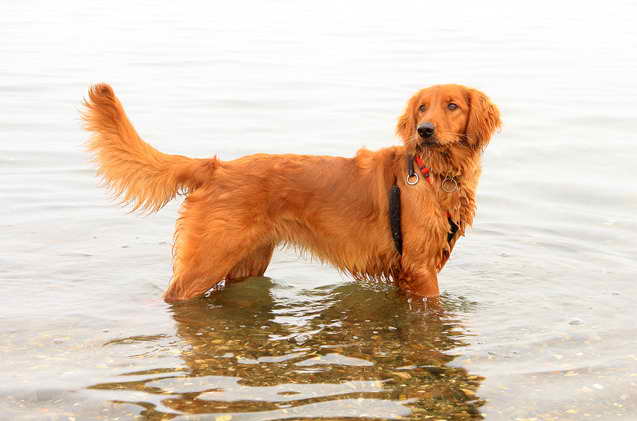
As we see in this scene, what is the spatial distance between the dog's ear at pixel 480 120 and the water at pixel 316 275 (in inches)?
51.5

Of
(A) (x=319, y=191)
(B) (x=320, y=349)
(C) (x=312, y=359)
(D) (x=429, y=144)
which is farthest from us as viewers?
(A) (x=319, y=191)

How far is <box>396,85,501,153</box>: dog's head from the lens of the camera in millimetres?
6445

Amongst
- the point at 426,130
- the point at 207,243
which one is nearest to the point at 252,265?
the point at 207,243

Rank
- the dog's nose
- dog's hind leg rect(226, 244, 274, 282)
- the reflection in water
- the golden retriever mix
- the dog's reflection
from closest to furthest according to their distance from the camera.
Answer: the reflection in water → the dog's reflection → the dog's nose → the golden retriever mix → dog's hind leg rect(226, 244, 274, 282)

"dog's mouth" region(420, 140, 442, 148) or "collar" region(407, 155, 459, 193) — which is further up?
"dog's mouth" region(420, 140, 442, 148)

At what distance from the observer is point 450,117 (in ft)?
21.4

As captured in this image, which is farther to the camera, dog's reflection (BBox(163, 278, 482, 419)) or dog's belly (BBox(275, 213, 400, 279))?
dog's belly (BBox(275, 213, 400, 279))

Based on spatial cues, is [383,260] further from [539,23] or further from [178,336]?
[539,23]

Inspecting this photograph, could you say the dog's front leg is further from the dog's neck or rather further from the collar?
the dog's neck

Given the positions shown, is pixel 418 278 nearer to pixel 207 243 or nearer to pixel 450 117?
pixel 450 117

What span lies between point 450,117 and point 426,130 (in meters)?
0.28

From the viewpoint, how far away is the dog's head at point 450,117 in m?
6.45

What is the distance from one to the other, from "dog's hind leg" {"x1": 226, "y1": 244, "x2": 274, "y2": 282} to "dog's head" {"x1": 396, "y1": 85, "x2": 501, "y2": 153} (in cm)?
150

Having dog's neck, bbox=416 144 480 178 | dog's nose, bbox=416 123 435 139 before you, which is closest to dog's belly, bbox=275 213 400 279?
dog's neck, bbox=416 144 480 178
